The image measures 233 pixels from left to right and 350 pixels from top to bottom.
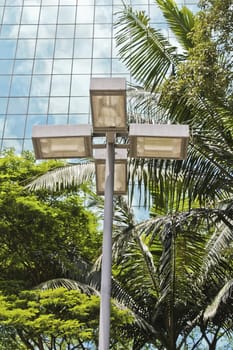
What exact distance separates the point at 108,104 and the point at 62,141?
1.64 ft

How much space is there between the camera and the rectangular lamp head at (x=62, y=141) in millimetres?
4496

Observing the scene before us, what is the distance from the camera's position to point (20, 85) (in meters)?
29.2

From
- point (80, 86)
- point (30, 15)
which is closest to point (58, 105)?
point (80, 86)

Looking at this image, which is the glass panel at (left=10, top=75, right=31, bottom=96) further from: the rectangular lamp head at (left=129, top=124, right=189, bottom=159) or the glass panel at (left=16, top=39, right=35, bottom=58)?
the rectangular lamp head at (left=129, top=124, right=189, bottom=159)

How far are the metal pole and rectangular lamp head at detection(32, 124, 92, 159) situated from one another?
200 millimetres

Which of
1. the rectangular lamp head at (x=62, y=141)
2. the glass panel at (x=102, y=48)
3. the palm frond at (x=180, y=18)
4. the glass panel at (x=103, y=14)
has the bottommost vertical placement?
the rectangular lamp head at (x=62, y=141)

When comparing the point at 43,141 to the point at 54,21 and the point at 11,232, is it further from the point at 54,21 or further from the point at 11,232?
the point at 54,21

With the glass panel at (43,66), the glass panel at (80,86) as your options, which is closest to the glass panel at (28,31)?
the glass panel at (43,66)

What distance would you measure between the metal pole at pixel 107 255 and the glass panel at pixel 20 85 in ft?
82.0

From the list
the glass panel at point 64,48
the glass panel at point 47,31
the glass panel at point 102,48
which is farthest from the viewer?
the glass panel at point 47,31

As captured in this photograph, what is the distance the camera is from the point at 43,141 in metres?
4.56

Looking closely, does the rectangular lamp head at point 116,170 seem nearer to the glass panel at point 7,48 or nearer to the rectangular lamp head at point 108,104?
the rectangular lamp head at point 108,104

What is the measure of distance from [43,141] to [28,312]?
5.34 m

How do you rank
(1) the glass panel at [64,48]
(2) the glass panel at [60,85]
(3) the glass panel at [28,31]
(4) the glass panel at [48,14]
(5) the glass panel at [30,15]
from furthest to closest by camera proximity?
(5) the glass panel at [30,15]
(4) the glass panel at [48,14]
(3) the glass panel at [28,31]
(1) the glass panel at [64,48]
(2) the glass panel at [60,85]
